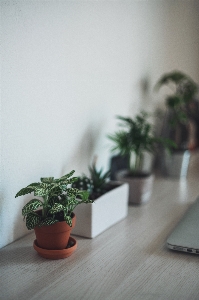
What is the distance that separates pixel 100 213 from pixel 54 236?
30cm

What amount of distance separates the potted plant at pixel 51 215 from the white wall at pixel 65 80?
18 cm

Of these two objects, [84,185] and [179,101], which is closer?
[84,185]

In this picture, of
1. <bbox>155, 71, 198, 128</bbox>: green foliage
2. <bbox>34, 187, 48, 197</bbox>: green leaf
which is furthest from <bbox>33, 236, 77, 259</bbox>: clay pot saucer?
<bbox>155, 71, 198, 128</bbox>: green foliage

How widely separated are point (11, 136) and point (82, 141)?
53 centimetres

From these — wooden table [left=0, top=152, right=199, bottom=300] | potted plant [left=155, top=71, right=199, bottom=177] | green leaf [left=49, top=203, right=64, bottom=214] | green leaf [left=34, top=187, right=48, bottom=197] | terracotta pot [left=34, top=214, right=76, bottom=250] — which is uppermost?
potted plant [left=155, top=71, right=199, bottom=177]

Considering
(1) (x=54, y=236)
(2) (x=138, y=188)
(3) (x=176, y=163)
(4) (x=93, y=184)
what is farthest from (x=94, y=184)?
(3) (x=176, y=163)

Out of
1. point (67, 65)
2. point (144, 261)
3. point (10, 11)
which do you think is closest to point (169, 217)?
point (144, 261)

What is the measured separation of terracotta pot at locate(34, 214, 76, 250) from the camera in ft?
4.63

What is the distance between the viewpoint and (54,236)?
4.66ft

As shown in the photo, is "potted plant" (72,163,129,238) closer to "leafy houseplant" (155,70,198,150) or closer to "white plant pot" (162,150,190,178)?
"white plant pot" (162,150,190,178)

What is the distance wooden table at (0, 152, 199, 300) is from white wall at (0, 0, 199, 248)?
9.1 inches

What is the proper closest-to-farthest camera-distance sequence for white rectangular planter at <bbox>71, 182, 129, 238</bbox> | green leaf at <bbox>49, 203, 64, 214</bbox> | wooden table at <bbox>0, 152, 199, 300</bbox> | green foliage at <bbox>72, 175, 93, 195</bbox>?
wooden table at <bbox>0, 152, 199, 300</bbox> < green leaf at <bbox>49, 203, 64, 214</bbox> < white rectangular planter at <bbox>71, 182, 129, 238</bbox> < green foliage at <bbox>72, 175, 93, 195</bbox>

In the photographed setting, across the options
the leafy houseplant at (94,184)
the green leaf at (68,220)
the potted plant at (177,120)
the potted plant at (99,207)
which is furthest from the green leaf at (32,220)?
the potted plant at (177,120)

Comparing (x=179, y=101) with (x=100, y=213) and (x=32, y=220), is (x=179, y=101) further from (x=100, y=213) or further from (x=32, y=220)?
(x=32, y=220)
